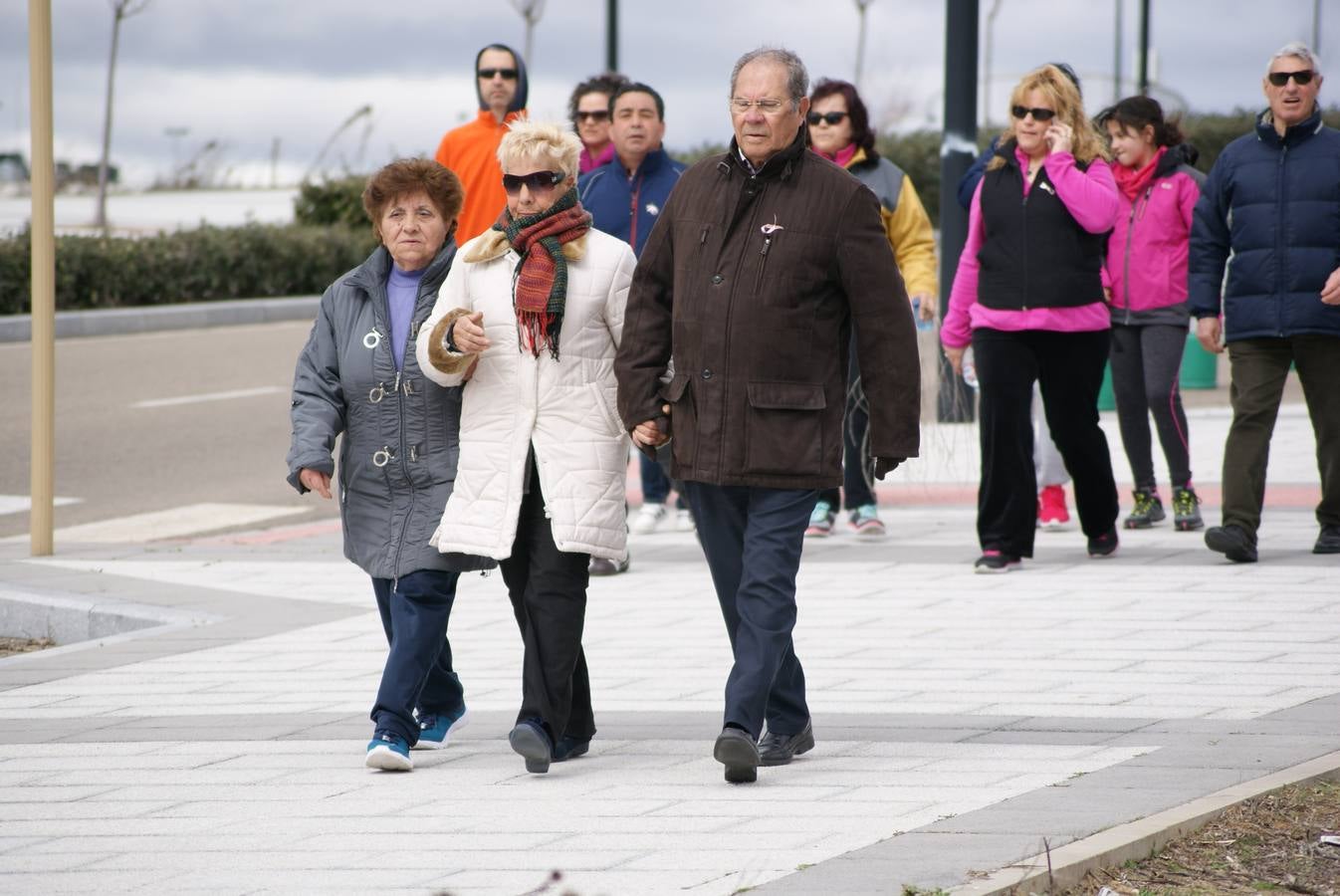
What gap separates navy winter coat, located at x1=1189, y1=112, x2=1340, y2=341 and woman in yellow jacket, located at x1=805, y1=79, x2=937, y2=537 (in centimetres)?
116

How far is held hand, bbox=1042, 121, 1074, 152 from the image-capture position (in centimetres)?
819

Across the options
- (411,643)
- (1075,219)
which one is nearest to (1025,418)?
(1075,219)

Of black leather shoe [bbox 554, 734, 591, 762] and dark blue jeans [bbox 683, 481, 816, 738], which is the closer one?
dark blue jeans [bbox 683, 481, 816, 738]

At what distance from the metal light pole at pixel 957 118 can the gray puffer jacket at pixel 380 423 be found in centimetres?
671

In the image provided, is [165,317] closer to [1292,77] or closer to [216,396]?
[216,396]

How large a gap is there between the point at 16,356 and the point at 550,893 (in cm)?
1415

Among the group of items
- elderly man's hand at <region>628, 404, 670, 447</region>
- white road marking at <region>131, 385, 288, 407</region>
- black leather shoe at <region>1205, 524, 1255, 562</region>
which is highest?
elderly man's hand at <region>628, 404, 670, 447</region>

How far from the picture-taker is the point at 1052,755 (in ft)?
17.6

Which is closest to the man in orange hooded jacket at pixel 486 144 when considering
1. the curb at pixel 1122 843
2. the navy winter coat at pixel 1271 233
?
the navy winter coat at pixel 1271 233

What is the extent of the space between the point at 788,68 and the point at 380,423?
1455 millimetres

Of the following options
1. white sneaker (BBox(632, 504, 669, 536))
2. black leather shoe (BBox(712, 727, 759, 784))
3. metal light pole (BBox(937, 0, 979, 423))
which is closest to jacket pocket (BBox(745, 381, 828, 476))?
black leather shoe (BBox(712, 727, 759, 784))

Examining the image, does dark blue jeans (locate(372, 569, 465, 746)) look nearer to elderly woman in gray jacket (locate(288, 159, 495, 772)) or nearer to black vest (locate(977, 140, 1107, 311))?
elderly woman in gray jacket (locate(288, 159, 495, 772))

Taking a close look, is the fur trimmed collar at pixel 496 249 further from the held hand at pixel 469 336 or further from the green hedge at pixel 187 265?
the green hedge at pixel 187 265

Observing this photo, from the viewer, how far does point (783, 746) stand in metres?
5.43
